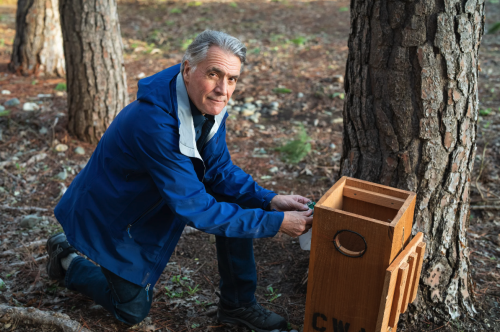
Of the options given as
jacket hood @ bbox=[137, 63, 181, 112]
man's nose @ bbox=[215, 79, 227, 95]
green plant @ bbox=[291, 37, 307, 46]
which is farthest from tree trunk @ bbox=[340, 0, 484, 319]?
green plant @ bbox=[291, 37, 307, 46]

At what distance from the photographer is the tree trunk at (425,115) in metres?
2.29

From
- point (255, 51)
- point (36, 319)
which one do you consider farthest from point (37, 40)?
point (36, 319)

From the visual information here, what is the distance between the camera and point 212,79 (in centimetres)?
217

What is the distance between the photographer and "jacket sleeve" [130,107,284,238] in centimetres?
210

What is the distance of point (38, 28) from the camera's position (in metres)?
6.71

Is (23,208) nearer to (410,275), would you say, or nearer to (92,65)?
(92,65)

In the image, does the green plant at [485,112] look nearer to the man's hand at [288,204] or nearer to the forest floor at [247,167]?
the forest floor at [247,167]

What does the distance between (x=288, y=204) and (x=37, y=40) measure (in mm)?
5851

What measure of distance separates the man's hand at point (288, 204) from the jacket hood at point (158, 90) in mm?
806

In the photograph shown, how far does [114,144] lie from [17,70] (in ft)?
18.2

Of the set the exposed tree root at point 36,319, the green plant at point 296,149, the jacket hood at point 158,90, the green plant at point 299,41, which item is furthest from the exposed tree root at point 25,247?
the green plant at point 299,41

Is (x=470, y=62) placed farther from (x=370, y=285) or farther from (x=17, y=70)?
(x=17, y=70)

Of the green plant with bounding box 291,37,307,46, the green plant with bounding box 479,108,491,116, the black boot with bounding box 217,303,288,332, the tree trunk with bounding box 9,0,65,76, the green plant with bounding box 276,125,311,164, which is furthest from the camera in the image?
the green plant with bounding box 291,37,307,46

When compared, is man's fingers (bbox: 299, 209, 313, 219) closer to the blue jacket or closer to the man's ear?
the blue jacket
